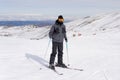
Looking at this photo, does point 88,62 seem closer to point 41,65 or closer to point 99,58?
point 99,58

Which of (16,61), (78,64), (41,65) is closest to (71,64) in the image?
(78,64)

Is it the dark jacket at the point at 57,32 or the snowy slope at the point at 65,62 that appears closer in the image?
the snowy slope at the point at 65,62

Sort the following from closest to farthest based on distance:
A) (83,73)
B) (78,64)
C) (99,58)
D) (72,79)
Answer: (72,79)
(83,73)
(78,64)
(99,58)

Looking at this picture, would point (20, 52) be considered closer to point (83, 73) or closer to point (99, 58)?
point (99, 58)

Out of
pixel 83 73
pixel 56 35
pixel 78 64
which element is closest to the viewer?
pixel 83 73

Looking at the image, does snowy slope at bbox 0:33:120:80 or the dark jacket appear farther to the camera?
the dark jacket

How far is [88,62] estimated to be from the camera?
17531 millimetres

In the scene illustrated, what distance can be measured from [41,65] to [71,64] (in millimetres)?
1649

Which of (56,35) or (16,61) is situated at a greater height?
(56,35)

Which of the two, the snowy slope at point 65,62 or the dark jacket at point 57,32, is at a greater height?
the dark jacket at point 57,32

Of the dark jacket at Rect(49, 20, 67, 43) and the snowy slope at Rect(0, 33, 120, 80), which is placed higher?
the dark jacket at Rect(49, 20, 67, 43)

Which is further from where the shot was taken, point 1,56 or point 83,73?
point 1,56

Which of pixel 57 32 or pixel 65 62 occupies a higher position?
pixel 57 32

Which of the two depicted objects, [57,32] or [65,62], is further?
[65,62]
